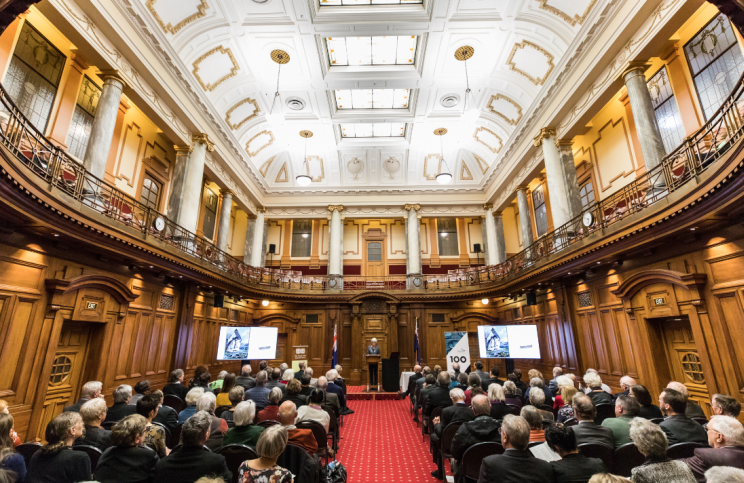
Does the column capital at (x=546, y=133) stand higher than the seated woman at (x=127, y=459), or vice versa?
the column capital at (x=546, y=133)

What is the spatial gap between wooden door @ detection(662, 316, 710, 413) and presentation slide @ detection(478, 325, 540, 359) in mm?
2854

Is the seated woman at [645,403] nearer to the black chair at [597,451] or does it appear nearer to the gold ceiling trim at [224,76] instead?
the black chair at [597,451]

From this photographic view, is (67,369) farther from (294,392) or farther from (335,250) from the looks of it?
(335,250)

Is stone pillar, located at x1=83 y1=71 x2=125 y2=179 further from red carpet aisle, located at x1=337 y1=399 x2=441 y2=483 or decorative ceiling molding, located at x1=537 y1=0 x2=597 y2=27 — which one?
decorative ceiling molding, located at x1=537 y1=0 x2=597 y2=27

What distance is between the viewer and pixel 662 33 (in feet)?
20.9

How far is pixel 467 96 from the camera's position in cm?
1173

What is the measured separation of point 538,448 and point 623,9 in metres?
8.17

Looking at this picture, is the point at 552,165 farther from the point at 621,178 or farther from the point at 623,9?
the point at 623,9

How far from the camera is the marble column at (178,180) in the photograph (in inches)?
367

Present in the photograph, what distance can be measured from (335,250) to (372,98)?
612cm

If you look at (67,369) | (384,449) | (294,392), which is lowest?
(384,449)

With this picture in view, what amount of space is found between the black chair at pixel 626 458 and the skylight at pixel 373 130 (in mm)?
12417

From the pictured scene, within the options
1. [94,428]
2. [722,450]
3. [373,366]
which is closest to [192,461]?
[94,428]

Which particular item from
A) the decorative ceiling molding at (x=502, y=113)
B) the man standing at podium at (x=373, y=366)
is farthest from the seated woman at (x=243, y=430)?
the decorative ceiling molding at (x=502, y=113)
